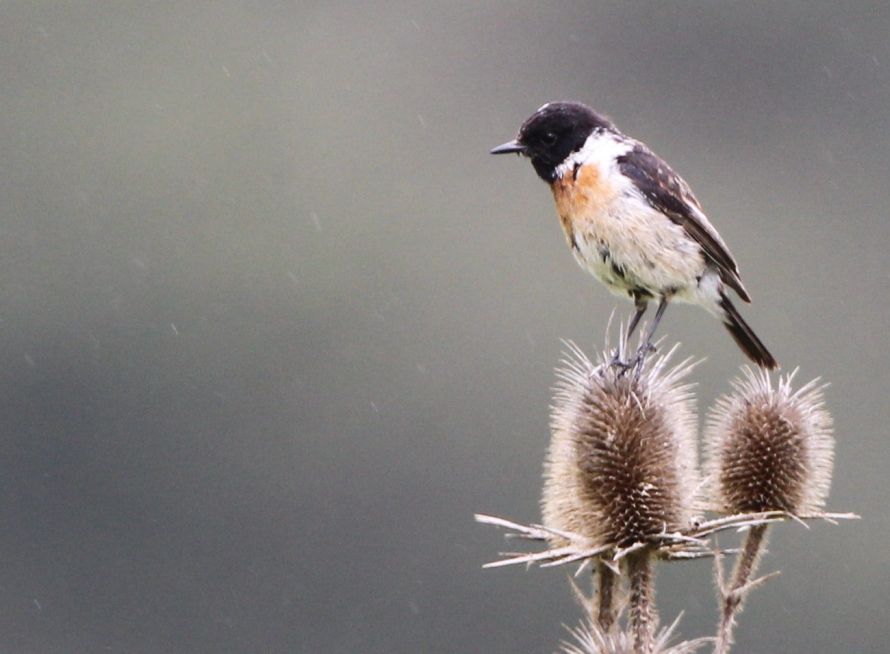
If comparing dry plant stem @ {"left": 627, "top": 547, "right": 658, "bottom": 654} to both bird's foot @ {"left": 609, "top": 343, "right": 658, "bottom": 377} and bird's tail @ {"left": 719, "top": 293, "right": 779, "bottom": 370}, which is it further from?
bird's tail @ {"left": 719, "top": 293, "right": 779, "bottom": 370}

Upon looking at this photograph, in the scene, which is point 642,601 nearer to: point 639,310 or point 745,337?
point 745,337

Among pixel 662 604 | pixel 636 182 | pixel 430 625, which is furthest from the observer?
pixel 430 625

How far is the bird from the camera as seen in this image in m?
11.2

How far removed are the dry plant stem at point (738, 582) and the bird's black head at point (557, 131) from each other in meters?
3.39

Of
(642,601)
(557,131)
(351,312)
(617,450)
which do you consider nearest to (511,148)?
(557,131)

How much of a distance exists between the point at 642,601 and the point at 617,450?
135cm

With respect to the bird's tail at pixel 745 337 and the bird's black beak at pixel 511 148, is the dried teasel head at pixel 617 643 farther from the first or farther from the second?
the bird's black beak at pixel 511 148

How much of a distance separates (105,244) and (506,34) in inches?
1282

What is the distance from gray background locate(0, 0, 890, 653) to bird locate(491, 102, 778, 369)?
138 ft

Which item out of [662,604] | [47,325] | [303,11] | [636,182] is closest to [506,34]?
[303,11]

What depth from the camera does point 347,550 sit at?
68.6 metres

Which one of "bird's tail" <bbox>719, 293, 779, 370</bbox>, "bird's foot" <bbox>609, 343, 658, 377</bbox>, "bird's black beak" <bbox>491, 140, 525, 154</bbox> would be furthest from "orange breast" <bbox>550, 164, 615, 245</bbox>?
"bird's foot" <bbox>609, 343, 658, 377</bbox>

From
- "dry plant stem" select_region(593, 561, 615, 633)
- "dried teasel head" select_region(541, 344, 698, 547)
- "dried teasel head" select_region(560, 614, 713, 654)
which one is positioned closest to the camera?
"dried teasel head" select_region(560, 614, 713, 654)

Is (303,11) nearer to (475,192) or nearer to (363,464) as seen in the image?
(475,192)
